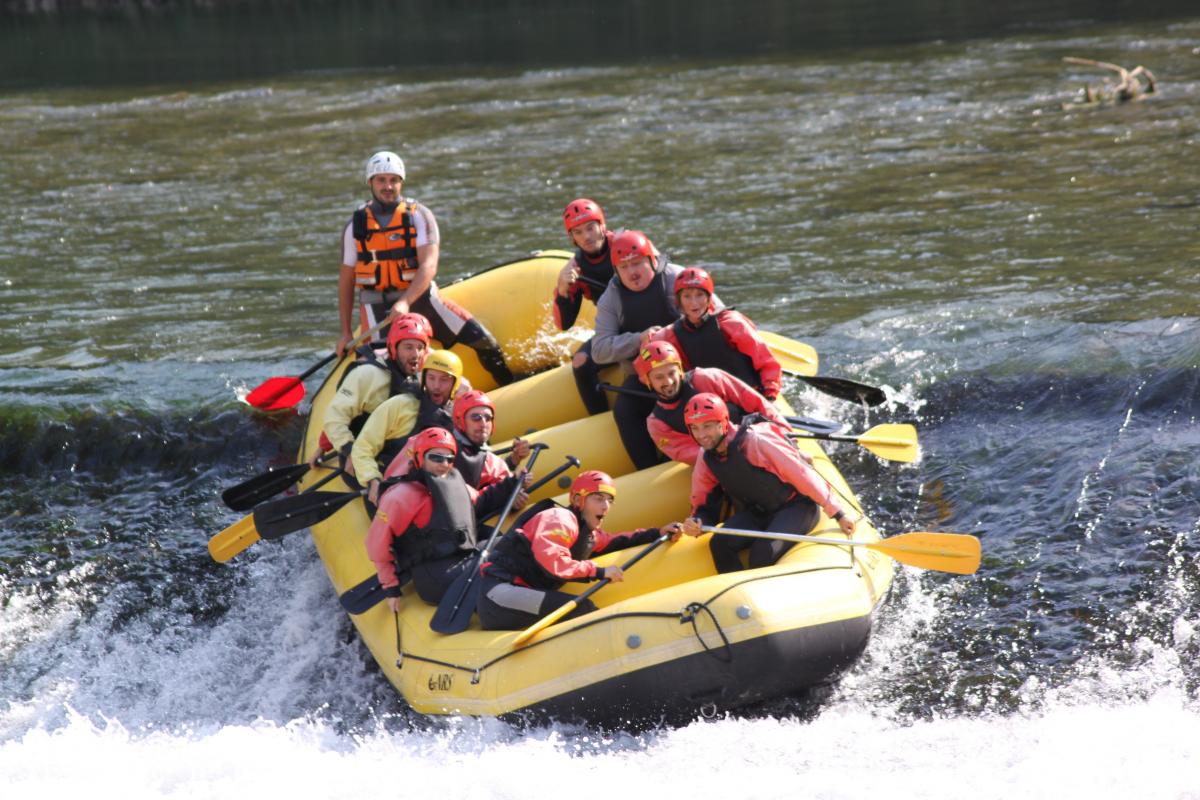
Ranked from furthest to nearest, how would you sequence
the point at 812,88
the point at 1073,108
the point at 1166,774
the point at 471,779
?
the point at 812,88 < the point at 1073,108 < the point at 471,779 < the point at 1166,774

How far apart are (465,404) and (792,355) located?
2.36 metres

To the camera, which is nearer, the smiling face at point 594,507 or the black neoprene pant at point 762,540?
the black neoprene pant at point 762,540

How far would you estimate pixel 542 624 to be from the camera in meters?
5.65

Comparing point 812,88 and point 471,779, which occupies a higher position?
point 812,88

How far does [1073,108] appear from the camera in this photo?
15.3 meters

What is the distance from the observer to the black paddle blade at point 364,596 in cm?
635

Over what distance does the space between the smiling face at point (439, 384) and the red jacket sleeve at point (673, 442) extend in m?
0.95

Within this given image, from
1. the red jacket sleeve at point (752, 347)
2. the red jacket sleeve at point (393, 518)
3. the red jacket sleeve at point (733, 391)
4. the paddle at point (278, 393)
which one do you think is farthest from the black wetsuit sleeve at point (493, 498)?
the paddle at point (278, 393)

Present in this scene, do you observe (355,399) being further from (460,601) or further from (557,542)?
(557,542)

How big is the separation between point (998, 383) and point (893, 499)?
136 cm

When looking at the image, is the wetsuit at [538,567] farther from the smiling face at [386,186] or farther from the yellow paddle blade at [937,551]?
the smiling face at [386,186]

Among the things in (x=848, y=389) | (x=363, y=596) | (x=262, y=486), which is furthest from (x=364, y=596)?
(x=848, y=389)

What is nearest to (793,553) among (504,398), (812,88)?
(504,398)

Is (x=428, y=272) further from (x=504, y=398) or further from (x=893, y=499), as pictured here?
(x=893, y=499)
